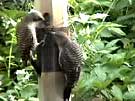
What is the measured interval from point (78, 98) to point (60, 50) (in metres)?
0.85

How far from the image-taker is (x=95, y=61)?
7.43 feet

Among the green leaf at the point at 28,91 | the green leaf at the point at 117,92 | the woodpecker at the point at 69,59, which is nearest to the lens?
the woodpecker at the point at 69,59

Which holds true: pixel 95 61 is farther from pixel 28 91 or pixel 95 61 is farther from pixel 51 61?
pixel 51 61

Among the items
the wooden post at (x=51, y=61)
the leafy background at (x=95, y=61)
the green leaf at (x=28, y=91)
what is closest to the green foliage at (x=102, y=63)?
the leafy background at (x=95, y=61)

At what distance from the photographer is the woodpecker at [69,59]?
1.37m

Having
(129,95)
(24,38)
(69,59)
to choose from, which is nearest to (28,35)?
(24,38)

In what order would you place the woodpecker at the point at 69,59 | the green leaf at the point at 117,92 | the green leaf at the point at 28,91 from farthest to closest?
the green leaf at the point at 28,91
the green leaf at the point at 117,92
the woodpecker at the point at 69,59

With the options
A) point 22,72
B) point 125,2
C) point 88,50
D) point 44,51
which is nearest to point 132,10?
point 125,2

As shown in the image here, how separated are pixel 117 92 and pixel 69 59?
84cm

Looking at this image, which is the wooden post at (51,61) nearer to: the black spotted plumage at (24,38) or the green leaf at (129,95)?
the black spotted plumage at (24,38)

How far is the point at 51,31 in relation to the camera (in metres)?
1.45

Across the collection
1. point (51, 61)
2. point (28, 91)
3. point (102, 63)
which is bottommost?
point (28, 91)

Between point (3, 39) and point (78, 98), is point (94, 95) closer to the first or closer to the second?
point (78, 98)

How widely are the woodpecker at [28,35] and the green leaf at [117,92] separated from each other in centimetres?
78
